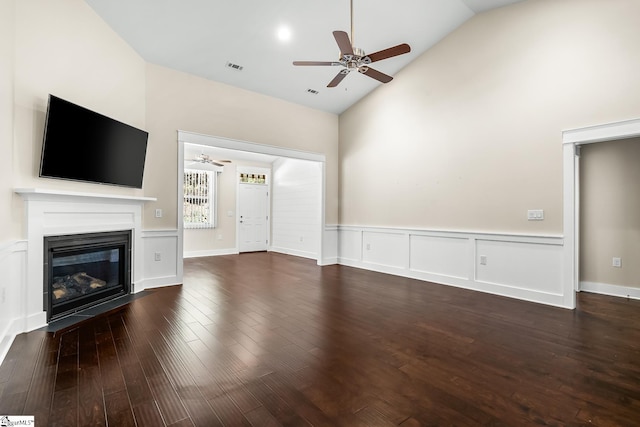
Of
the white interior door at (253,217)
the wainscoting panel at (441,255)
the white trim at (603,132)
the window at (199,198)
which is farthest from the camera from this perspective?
the white interior door at (253,217)

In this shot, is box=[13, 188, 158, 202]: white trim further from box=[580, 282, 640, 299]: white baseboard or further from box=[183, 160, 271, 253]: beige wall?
box=[580, 282, 640, 299]: white baseboard

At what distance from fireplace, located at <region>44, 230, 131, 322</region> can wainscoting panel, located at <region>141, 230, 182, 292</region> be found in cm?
33

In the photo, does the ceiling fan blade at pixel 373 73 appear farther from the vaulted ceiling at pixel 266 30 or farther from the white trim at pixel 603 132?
the white trim at pixel 603 132

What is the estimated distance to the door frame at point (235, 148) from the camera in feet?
15.9

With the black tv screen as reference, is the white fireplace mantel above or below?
below

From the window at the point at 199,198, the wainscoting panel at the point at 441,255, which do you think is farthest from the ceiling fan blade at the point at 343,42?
the window at the point at 199,198

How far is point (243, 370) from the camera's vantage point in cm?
222

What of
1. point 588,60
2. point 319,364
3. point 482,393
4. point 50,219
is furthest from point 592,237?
point 50,219

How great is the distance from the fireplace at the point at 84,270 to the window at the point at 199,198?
3.79m

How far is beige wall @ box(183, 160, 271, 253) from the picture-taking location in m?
8.02

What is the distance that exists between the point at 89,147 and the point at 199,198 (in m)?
4.79

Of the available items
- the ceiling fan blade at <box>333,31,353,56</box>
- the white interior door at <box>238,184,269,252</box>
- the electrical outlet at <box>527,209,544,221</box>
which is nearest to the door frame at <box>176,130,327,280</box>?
the ceiling fan blade at <box>333,31,353,56</box>

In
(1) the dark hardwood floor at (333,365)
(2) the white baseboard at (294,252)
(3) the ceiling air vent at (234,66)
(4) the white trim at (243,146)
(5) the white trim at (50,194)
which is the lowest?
(1) the dark hardwood floor at (333,365)

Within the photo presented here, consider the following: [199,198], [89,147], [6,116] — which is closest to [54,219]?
[89,147]
